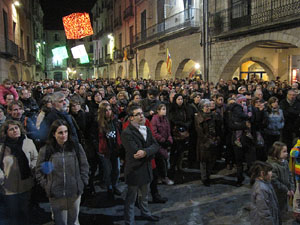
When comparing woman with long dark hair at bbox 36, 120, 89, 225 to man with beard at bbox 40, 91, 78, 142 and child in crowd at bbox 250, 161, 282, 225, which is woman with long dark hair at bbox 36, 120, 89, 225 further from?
child in crowd at bbox 250, 161, 282, 225

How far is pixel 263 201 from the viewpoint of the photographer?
317cm

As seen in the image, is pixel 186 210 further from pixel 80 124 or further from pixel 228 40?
pixel 228 40

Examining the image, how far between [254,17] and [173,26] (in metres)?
7.26

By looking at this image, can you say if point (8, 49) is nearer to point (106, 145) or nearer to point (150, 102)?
point (150, 102)

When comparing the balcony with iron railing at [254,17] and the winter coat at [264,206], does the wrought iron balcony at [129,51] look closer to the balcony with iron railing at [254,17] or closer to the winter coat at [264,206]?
the balcony with iron railing at [254,17]

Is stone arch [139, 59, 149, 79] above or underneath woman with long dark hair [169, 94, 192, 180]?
above

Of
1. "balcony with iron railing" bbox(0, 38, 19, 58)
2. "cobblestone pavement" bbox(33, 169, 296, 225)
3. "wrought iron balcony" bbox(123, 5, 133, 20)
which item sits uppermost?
"wrought iron balcony" bbox(123, 5, 133, 20)

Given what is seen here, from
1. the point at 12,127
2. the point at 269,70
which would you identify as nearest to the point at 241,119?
the point at 12,127

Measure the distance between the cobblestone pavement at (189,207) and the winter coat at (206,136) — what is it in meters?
0.62

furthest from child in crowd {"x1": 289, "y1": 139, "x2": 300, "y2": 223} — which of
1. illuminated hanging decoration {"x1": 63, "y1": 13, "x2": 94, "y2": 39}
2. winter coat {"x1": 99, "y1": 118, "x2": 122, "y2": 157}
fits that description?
illuminated hanging decoration {"x1": 63, "y1": 13, "x2": 94, "y2": 39}

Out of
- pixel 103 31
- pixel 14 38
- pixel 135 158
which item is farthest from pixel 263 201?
pixel 103 31

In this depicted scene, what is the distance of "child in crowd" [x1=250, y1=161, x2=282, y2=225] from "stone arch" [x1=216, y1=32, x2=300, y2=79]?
8.71 metres

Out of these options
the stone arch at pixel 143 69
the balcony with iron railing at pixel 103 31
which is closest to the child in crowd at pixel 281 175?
the stone arch at pixel 143 69

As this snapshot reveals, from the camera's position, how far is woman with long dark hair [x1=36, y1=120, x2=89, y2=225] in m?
3.29
